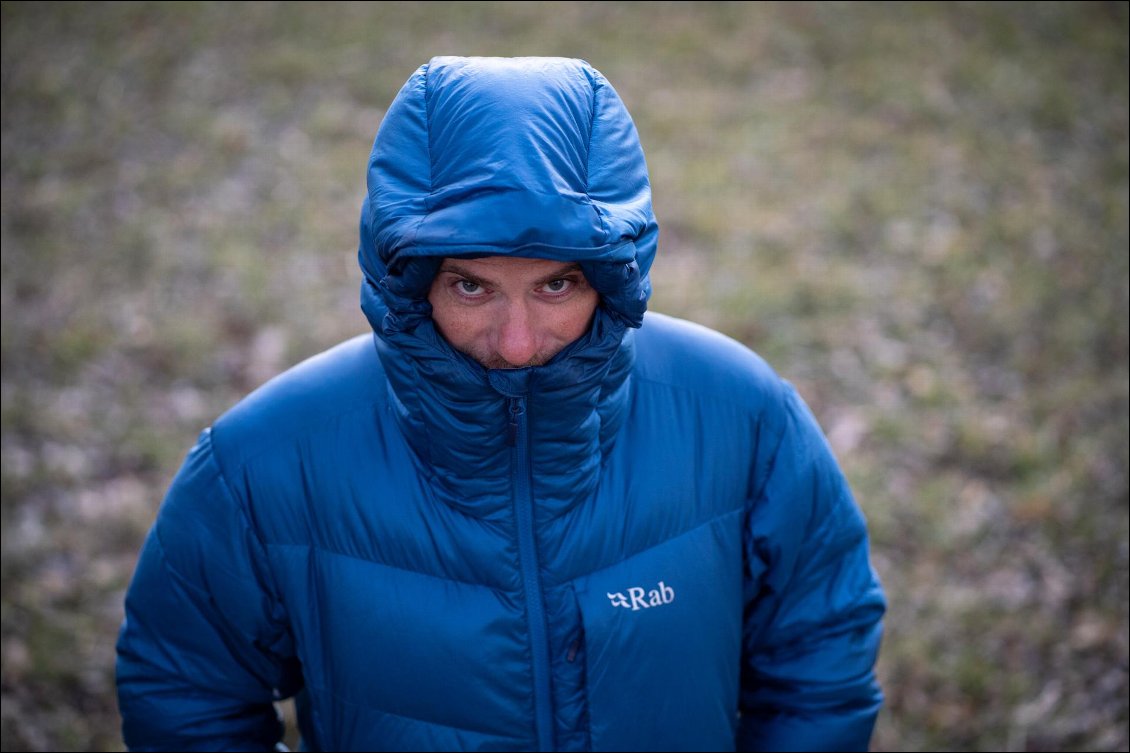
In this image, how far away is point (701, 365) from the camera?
Answer: 221cm

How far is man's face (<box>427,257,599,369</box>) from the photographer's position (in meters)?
1.79

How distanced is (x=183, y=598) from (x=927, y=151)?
21.0 feet

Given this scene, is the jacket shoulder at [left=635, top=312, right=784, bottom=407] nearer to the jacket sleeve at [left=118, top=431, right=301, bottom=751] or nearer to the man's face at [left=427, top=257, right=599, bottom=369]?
the man's face at [left=427, top=257, right=599, bottom=369]

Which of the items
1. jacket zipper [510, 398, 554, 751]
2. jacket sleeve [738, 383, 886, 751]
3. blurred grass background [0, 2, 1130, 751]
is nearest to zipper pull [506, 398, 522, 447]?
jacket zipper [510, 398, 554, 751]

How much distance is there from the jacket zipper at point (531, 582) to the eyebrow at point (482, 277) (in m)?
0.27

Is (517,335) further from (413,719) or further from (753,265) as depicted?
(753,265)

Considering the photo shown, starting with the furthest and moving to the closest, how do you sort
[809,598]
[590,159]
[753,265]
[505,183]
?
1. [753,265]
2. [809,598]
3. [590,159]
4. [505,183]

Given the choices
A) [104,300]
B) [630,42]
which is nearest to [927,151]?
[630,42]

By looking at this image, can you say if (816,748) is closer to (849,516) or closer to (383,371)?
(849,516)

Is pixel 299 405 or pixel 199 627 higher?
pixel 299 405

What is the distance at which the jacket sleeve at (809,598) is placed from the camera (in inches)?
86.4

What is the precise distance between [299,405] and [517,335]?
1.95 ft

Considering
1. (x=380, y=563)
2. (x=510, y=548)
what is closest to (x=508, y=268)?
(x=510, y=548)

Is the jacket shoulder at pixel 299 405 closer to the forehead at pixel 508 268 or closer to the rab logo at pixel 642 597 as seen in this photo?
the forehead at pixel 508 268
